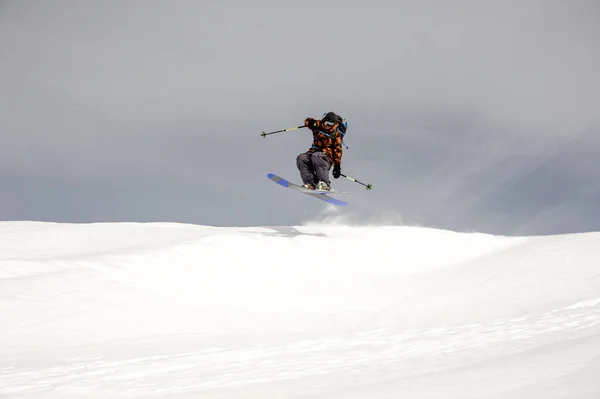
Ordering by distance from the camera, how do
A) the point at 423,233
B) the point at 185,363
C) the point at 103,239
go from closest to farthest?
the point at 185,363
the point at 103,239
the point at 423,233

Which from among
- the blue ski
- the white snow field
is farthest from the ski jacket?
the white snow field

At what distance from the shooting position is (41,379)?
456cm

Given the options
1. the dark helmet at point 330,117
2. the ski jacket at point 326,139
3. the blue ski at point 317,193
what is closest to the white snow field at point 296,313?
the blue ski at point 317,193

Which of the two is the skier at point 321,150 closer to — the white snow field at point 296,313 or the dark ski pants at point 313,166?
the dark ski pants at point 313,166

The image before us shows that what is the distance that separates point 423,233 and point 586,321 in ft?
23.5

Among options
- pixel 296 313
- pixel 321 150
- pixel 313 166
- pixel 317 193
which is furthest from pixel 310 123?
pixel 296 313

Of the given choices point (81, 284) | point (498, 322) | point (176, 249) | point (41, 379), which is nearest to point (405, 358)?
point (498, 322)

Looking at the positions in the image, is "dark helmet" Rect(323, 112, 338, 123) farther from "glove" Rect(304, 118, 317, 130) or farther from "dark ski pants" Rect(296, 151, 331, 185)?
"dark ski pants" Rect(296, 151, 331, 185)

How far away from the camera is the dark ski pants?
44.1 ft

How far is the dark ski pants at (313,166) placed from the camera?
13.4 meters

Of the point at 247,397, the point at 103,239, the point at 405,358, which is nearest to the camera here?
the point at 247,397

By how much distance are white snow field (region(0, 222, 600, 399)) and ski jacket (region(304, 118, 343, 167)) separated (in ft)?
7.25

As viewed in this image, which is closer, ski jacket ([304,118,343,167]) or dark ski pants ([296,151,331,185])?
dark ski pants ([296,151,331,185])

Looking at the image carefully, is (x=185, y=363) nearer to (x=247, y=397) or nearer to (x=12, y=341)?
(x=247, y=397)
